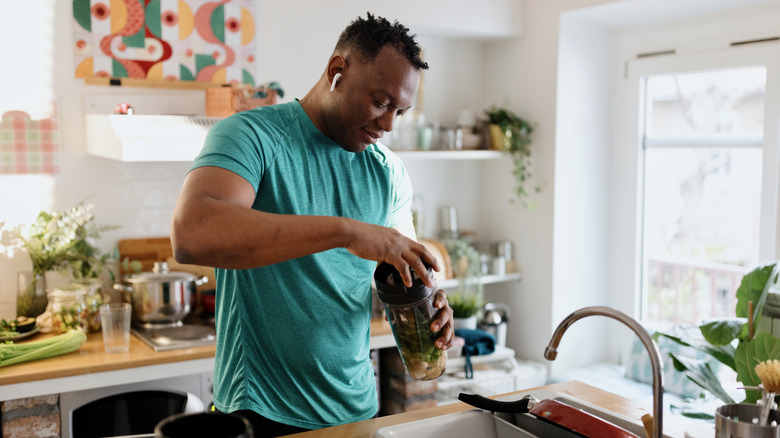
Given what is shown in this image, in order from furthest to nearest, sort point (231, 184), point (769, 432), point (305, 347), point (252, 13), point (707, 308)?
point (707, 308) < point (252, 13) < point (305, 347) < point (231, 184) < point (769, 432)

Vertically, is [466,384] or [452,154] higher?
[452,154]

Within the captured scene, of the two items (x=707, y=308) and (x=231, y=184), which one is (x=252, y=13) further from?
(x=707, y=308)

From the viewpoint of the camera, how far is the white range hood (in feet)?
8.41

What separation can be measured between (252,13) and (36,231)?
1289 millimetres

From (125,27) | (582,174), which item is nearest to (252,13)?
(125,27)

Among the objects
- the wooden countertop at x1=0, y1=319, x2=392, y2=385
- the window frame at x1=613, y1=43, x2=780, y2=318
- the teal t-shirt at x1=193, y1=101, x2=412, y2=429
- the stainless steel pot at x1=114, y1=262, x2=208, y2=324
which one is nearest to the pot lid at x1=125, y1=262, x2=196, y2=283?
the stainless steel pot at x1=114, y1=262, x2=208, y2=324

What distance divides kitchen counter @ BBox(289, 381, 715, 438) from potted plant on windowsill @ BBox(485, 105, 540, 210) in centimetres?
218

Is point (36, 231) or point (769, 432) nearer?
point (769, 432)

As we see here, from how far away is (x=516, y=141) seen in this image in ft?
12.4

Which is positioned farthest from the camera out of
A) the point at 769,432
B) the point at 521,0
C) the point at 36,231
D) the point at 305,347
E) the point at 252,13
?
the point at 521,0

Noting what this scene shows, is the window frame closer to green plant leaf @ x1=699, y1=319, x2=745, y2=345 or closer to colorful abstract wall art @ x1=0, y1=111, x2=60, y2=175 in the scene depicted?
green plant leaf @ x1=699, y1=319, x2=745, y2=345

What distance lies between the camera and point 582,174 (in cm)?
387

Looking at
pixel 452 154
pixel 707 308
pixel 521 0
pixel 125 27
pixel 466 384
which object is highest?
pixel 521 0

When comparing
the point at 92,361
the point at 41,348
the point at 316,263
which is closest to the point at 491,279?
the point at 92,361
